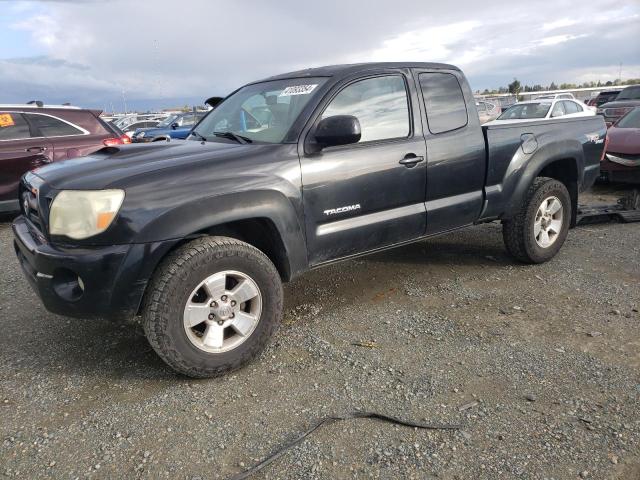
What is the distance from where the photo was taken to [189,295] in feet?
9.02

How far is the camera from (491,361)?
3.05m

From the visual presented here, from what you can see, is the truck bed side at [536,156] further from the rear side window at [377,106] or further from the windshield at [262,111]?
the windshield at [262,111]

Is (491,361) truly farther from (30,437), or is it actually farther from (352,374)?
(30,437)

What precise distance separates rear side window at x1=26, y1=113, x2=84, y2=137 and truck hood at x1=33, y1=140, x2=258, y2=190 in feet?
15.2

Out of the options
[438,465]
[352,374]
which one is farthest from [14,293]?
[438,465]

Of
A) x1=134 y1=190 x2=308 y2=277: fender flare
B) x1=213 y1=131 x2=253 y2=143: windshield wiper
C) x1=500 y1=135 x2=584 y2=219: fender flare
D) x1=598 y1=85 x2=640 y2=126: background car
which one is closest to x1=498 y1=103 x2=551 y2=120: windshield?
x1=598 y1=85 x2=640 y2=126: background car

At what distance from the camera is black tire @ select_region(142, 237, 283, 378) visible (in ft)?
8.83

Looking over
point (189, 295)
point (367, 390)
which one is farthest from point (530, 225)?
point (189, 295)

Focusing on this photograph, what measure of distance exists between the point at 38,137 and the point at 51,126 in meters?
0.27

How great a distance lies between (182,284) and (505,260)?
135 inches

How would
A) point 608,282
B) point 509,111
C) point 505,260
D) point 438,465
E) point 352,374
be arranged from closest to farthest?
1. point 438,465
2. point 352,374
3. point 608,282
4. point 505,260
5. point 509,111

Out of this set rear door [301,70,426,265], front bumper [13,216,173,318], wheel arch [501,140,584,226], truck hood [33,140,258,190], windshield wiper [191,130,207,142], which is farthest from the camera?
wheel arch [501,140,584,226]

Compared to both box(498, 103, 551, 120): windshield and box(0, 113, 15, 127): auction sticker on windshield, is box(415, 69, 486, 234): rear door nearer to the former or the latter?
box(0, 113, 15, 127): auction sticker on windshield

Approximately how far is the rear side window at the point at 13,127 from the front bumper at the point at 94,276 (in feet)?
17.1
